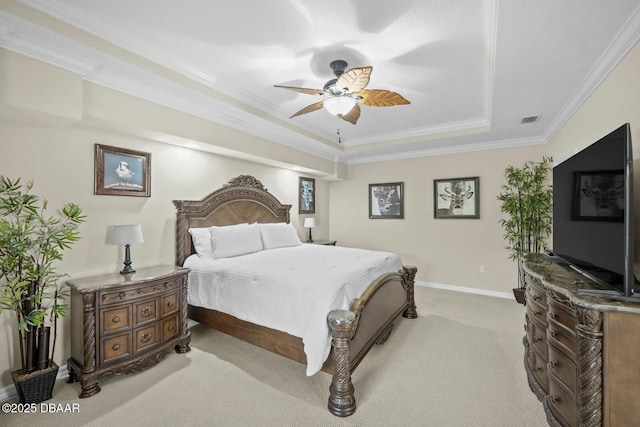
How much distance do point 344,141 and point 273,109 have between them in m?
1.92

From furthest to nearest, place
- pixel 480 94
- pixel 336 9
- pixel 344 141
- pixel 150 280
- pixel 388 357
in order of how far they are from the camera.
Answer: pixel 344 141
pixel 480 94
pixel 388 357
pixel 150 280
pixel 336 9

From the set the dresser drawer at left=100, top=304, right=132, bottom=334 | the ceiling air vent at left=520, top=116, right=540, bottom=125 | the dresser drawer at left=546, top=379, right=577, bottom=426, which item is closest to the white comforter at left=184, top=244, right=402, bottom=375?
the dresser drawer at left=100, top=304, right=132, bottom=334

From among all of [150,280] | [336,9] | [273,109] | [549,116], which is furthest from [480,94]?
[150,280]

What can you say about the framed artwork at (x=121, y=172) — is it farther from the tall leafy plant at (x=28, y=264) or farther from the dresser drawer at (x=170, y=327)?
the dresser drawer at (x=170, y=327)

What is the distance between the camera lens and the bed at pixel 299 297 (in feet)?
6.59

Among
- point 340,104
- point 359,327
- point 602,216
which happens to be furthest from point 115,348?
point 602,216

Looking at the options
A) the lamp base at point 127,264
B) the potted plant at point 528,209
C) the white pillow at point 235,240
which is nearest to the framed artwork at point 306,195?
the white pillow at point 235,240

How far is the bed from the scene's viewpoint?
2010 mm

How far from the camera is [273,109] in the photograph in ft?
11.7

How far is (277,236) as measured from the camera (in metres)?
4.23

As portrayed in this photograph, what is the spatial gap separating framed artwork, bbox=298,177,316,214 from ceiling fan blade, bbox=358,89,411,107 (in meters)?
3.02

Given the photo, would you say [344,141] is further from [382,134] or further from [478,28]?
[478,28]

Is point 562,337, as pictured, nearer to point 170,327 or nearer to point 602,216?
point 602,216

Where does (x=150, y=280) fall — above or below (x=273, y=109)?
below
